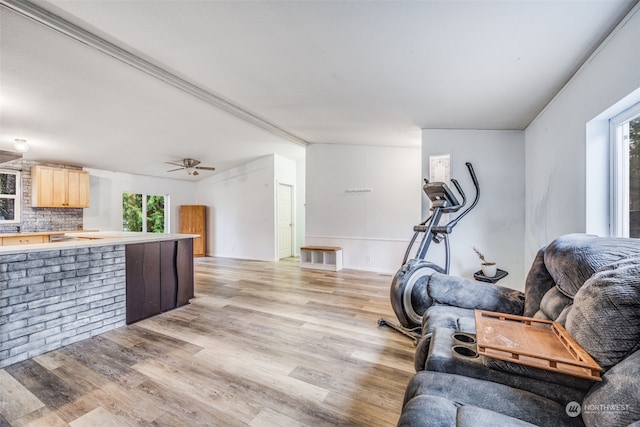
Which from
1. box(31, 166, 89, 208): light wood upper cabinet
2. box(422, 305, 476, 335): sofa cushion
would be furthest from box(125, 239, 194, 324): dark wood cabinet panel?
box(31, 166, 89, 208): light wood upper cabinet

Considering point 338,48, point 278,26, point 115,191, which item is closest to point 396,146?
point 338,48

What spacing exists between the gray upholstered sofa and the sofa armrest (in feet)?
1.65

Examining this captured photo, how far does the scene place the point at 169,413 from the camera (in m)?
1.57

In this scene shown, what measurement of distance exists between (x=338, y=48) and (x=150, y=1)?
4.26 ft

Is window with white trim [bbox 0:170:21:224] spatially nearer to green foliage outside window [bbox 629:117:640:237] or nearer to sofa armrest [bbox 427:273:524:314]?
sofa armrest [bbox 427:273:524:314]

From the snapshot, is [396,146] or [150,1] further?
[396,146]

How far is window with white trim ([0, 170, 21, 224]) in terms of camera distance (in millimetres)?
4883

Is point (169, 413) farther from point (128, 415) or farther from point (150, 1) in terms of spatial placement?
point (150, 1)

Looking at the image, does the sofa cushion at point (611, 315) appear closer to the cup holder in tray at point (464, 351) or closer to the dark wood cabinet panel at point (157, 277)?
the cup holder in tray at point (464, 351)

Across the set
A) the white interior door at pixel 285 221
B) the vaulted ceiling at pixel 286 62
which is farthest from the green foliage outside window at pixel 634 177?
the white interior door at pixel 285 221

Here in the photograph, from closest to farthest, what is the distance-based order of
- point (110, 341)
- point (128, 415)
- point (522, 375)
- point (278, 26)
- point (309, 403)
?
1. point (522, 375)
2. point (128, 415)
3. point (309, 403)
4. point (278, 26)
5. point (110, 341)

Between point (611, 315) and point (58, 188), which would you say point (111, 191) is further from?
point (611, 315)

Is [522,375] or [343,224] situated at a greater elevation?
[343,224]

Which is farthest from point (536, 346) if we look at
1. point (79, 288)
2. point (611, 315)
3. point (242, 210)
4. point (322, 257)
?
point (242, 210)
